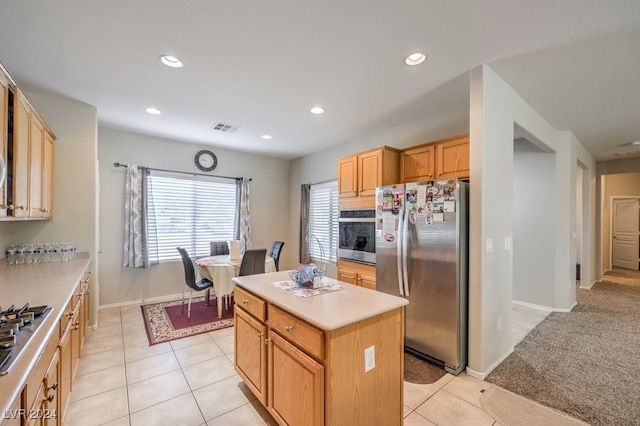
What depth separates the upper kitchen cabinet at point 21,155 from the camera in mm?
2016

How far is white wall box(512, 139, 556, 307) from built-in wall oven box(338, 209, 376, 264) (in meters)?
2.70

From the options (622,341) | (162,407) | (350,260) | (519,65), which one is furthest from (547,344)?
(162,407)

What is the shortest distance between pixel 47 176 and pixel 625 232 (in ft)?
39.3

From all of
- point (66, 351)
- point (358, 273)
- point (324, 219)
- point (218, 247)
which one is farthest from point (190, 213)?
point (66, 351)

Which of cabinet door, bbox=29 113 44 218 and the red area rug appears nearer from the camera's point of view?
cabinet door, bbox=29 113 44 218

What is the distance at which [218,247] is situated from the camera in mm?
4887

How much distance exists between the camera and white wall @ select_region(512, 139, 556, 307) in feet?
13.5

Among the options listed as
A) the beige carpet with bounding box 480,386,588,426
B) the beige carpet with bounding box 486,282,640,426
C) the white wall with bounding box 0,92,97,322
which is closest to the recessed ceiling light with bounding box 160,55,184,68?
the white wall with bounding box 0,92,97,322

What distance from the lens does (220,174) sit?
5324 mm

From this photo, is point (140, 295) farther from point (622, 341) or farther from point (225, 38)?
point (622, 341)

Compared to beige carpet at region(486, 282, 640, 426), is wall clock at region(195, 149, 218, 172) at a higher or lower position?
higher

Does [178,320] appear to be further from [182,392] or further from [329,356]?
[329,356]

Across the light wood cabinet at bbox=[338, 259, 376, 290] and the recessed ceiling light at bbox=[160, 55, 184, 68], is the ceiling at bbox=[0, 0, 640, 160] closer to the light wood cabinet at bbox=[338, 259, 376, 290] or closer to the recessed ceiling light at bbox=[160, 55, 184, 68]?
the recessed ceiling light at bbox=[160, 55, 184, 68]

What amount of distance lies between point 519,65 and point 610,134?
10.5 feet
